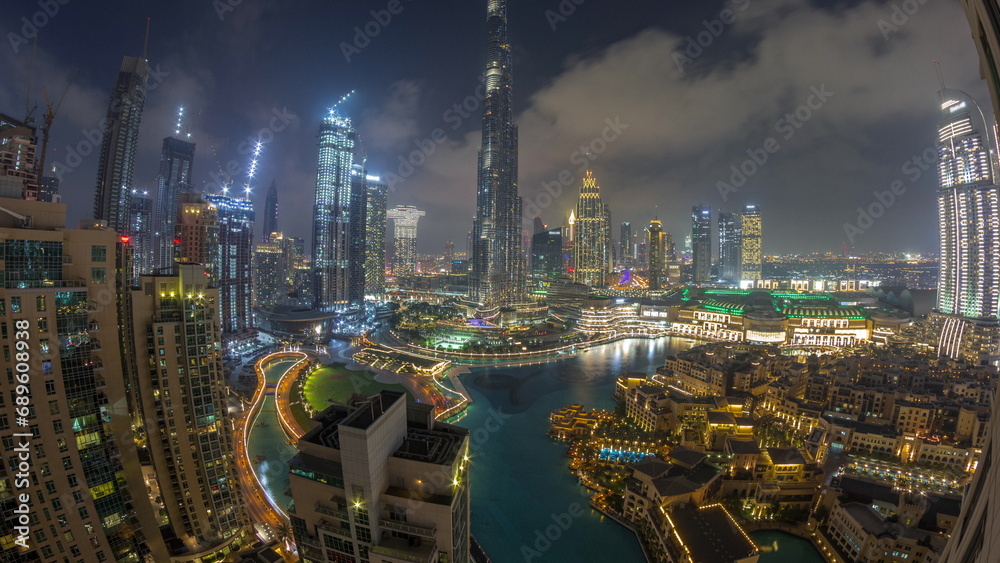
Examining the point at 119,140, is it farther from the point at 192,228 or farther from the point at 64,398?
the point at 64,398

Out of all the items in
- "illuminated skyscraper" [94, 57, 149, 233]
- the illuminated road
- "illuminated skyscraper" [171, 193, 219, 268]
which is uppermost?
"illuminated skyscraper" [94, 57, 149, 233]

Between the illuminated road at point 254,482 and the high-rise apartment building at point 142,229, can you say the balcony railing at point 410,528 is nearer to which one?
the illuminated road at point 254,482

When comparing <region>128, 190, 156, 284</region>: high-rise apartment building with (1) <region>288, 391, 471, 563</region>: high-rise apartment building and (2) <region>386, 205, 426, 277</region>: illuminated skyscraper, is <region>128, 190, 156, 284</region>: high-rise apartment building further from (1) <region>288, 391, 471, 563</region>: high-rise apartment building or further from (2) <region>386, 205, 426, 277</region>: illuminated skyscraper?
(2) <region>386, 205, 426, 277</region>: illuminated skyscraper

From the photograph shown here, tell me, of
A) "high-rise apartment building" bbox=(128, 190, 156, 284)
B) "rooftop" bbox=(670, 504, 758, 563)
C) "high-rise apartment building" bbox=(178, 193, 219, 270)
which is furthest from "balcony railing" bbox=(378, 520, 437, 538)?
"high-rise apartment building" bbox=(128, 190, 156, 284)

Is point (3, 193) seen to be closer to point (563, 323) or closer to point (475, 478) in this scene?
point (475, 478)

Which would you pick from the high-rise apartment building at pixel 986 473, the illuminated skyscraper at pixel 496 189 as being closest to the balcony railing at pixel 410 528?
the high-rise apartment building at pixel 986 473

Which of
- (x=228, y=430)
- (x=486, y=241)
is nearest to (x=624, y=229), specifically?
(x=486, y=241)
